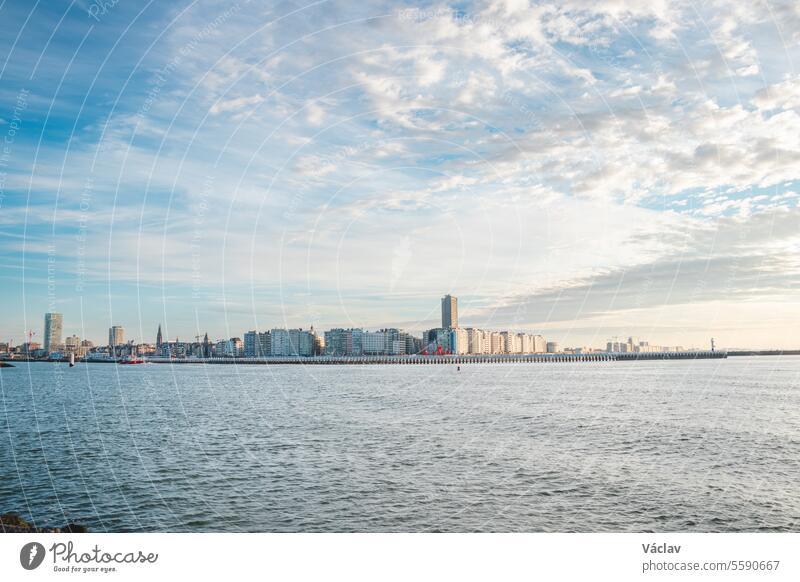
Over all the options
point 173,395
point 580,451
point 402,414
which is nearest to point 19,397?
point 173,395

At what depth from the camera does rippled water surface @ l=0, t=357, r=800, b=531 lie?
1941 cm

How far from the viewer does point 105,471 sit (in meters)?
27.5

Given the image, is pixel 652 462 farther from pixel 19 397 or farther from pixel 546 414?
pixel 19 397
